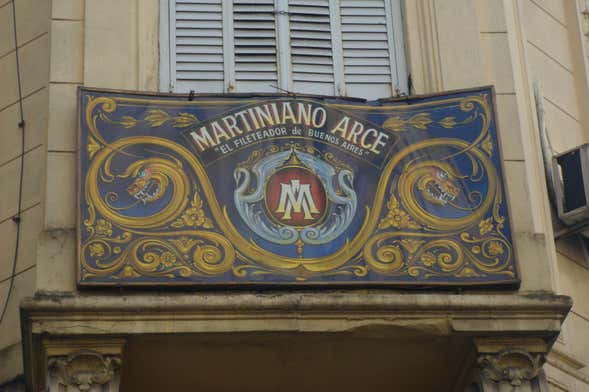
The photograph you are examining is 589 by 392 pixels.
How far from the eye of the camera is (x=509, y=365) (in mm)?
11406

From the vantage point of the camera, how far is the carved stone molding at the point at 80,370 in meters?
11.1

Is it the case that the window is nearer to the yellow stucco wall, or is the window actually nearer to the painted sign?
the painted sign

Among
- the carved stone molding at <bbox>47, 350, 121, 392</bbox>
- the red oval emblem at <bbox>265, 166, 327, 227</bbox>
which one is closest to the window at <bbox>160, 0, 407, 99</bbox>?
the red oval emblem at <bbox>265, 166, 327, 227</bbox>

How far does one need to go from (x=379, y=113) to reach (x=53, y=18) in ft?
8.67

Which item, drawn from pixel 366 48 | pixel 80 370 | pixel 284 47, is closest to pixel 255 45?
pixel 284 47

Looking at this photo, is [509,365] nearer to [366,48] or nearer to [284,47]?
[366,48]

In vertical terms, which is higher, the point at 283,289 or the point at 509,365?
the point at 283,289

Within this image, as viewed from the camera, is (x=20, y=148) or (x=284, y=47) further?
(x=20, y=148)

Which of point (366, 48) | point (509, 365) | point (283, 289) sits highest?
point (366, 48)

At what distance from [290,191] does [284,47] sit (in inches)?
62.8

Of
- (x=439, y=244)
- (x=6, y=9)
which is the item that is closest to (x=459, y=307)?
(x=439, y=244)

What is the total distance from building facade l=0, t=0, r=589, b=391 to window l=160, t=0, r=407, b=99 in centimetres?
1

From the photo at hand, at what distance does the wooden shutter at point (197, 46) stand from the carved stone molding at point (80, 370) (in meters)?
2.54

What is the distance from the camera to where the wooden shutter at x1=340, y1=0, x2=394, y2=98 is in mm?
13008
